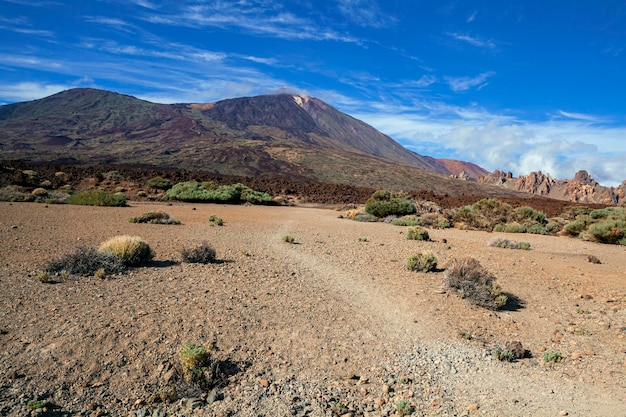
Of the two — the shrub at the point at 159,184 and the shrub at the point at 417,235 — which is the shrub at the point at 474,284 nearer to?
the shrub at the point at 417,235

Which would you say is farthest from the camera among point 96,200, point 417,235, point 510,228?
point 96,200

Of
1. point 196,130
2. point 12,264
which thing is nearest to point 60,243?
point 12,264

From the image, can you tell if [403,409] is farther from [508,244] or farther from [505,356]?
[508,244]

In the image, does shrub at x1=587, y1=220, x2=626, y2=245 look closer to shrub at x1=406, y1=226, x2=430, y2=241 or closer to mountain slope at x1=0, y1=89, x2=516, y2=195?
shrub at x1=406, y1=226, x2=430, y2=241

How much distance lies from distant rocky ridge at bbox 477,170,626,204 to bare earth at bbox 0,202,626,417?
5284 cm

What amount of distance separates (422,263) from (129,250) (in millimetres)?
6422

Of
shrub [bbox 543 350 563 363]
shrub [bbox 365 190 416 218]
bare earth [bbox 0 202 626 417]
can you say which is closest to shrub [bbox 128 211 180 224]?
bare earth [bbox 0 202 626 417]

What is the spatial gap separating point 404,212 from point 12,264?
761 inches

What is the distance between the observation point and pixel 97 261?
7754 mm

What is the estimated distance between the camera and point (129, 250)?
27.6 ft

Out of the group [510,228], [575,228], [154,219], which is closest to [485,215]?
[510,228]

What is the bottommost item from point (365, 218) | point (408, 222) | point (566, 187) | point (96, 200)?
point (96, 200)

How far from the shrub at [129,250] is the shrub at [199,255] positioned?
2.65ft

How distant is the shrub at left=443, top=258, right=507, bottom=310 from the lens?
7215mm
